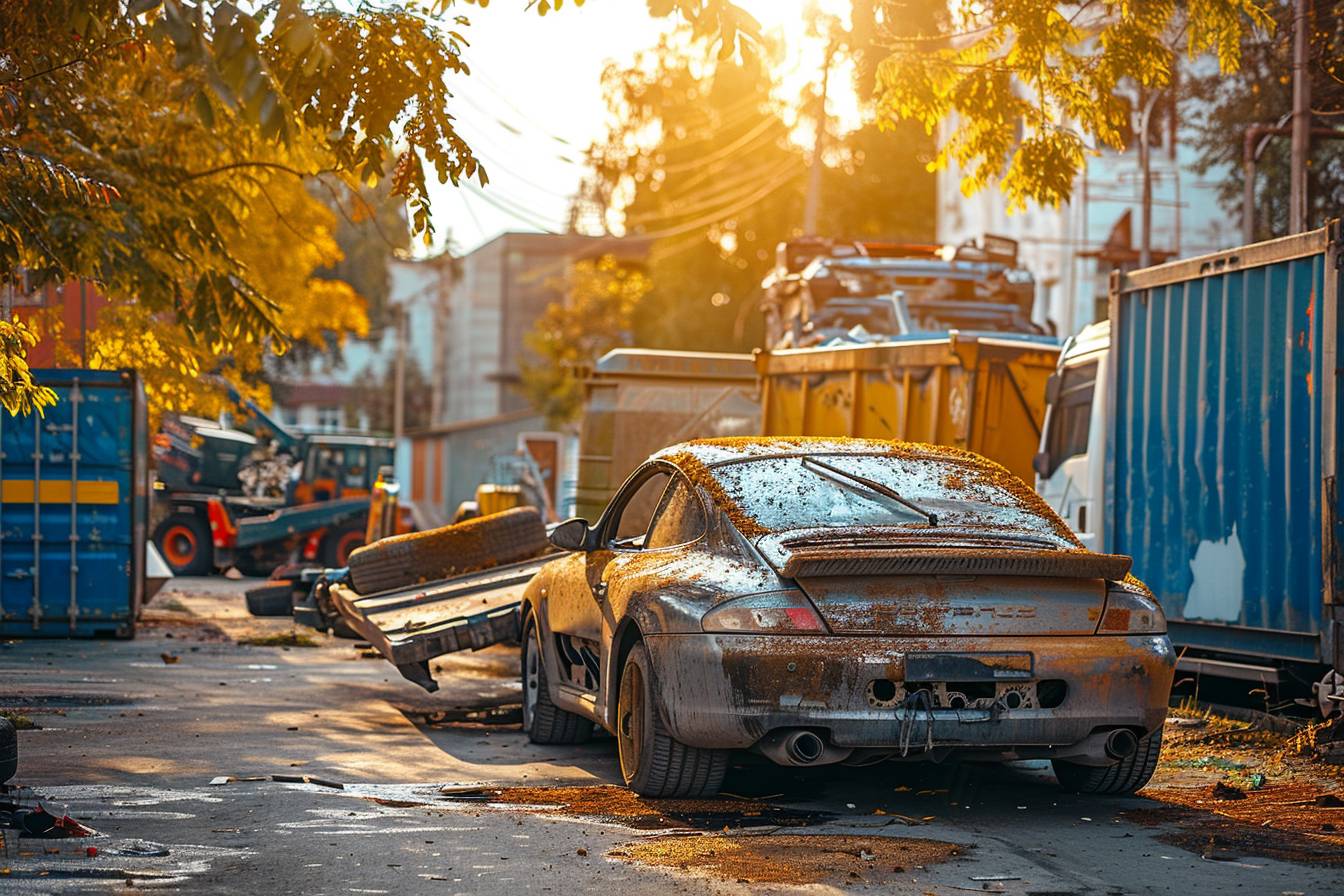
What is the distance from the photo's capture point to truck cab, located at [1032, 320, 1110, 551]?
11938 millimetres

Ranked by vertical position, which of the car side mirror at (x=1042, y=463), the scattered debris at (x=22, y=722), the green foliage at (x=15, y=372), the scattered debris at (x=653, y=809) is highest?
the green foliage at (x=15, y=372)

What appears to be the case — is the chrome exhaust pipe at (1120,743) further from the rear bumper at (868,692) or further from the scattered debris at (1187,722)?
the scattered debris at (1187,722)

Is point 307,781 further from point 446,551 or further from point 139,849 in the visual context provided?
point 446,551

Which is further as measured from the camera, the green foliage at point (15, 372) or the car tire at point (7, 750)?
the green foliage at point (15, 372)

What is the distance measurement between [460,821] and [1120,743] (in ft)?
8.35

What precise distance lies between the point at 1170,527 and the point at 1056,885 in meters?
5.49

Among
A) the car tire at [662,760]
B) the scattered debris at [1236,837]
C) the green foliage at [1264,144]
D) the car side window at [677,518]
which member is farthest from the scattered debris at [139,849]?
the green foliage at [1264,144]

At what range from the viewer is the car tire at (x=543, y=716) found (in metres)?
9.49

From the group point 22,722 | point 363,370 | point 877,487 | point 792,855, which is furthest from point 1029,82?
point 363,370

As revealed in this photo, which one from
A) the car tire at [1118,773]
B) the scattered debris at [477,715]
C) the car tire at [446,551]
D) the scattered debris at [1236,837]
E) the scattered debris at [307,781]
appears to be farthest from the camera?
the car tire at [446,551]

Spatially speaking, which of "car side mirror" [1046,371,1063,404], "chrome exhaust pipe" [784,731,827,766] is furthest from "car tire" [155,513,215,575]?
"chrome exhaust pipe" [784,731,827,766]

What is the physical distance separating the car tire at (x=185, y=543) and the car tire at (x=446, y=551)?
20.2 meters

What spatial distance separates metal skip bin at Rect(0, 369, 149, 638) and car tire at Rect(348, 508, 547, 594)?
4.99 m

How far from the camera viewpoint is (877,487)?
7.80 metres
